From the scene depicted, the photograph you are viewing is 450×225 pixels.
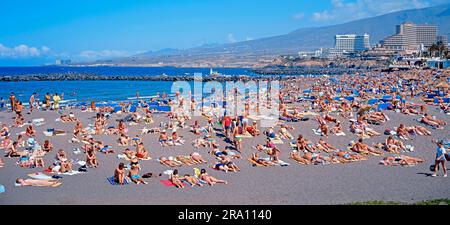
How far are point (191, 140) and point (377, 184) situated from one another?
6.02 meters

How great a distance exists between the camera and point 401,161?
1020 centimetres

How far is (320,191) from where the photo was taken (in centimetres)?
816

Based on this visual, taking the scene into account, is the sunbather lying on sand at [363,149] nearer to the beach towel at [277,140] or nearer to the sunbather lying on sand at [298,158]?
the sunbather lying on sand at [298,158]

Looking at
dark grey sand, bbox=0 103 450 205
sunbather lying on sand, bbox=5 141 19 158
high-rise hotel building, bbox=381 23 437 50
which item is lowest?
dark grey sand, bbox=0 103 450 205

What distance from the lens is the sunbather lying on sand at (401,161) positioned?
10.1 m

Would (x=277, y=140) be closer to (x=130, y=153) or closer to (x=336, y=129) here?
(x=336, y=129)

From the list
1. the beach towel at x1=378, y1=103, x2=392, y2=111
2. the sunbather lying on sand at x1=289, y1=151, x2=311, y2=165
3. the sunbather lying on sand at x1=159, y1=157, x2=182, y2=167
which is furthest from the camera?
the beach towel at x1=378, y1=103, x2=392, y2=111

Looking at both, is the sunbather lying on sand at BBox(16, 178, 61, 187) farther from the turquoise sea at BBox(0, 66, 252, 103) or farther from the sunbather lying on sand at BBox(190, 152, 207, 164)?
the turquoise sea at BBox(0, 66, 252, 103)

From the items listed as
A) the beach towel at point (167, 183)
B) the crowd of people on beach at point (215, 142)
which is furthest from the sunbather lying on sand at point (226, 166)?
the beach towel at point (167, 183)

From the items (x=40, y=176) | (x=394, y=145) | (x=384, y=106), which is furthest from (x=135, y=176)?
(x=384, y=106)

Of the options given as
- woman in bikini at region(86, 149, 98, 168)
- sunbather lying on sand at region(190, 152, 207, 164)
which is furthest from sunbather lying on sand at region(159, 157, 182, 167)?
woman in bikini at region(86, 149, 98, 168)

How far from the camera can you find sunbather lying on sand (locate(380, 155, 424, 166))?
10.1 metres
